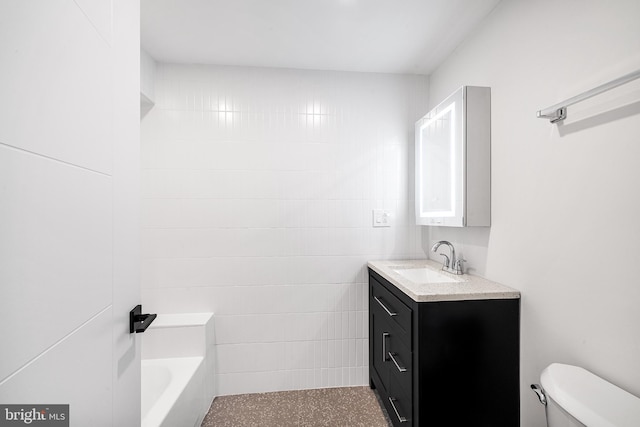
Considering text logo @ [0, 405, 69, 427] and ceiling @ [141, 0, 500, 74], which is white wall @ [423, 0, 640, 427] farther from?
text logo @ [0, 405, 69, 427]

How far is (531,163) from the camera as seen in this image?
4.40 feet

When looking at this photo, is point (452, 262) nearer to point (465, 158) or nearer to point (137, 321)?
point (465, 158)

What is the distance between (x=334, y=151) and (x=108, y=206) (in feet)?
5.55

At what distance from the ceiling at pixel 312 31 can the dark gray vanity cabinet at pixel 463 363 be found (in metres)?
1.55

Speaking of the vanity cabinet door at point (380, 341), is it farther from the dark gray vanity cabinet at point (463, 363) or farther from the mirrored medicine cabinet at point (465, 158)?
the mirrored medicine cabinet at point (465, 158)

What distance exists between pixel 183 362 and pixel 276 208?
1.18 m

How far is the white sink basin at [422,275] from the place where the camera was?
1.79 m

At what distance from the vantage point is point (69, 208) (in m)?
0.59

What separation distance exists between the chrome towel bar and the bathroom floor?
74.7 inches

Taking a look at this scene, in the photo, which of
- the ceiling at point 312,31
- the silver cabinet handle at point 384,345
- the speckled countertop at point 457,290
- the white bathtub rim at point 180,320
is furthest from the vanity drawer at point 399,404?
the ceiling at point 312,31

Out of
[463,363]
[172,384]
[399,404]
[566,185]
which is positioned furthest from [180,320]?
[566,185]

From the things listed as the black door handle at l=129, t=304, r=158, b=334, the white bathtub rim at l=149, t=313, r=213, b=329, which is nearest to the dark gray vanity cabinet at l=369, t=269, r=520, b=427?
the black door handle at l=129, t=304, r=158, b=334

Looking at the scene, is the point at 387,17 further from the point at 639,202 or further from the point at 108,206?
the point at 108,206

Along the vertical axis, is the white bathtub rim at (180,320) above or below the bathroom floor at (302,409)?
above
